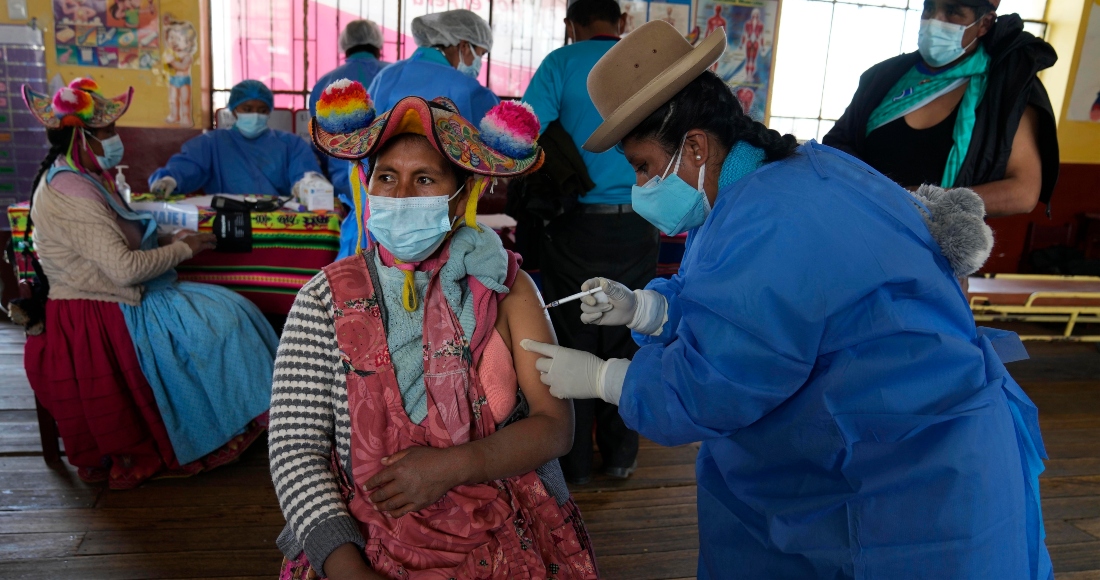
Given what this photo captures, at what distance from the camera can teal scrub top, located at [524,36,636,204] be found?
2938 mm

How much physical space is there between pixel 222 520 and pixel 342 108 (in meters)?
1.84

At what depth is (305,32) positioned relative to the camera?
232 inches

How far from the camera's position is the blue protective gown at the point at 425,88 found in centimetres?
294

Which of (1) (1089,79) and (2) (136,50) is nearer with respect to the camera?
(2) (136,50)

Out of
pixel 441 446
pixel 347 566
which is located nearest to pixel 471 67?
pixel 441 446

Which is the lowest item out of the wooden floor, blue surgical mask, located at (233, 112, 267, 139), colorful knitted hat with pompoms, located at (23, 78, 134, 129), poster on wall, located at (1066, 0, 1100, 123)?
the wooden floor

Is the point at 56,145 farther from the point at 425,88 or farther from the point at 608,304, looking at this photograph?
the point at 608,304

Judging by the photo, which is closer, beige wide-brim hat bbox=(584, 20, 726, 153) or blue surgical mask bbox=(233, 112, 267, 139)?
beige wide-brim hat bbox=(584, 20, 726, 153)

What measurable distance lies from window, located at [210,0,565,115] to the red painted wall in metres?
Result: 4.85

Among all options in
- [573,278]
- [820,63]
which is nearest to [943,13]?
[573,278]

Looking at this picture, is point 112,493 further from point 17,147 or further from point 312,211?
point 17,147

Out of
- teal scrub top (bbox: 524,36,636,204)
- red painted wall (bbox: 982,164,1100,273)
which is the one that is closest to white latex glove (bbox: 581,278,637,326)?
teal scrub top (bbox: 524,36,636,204)

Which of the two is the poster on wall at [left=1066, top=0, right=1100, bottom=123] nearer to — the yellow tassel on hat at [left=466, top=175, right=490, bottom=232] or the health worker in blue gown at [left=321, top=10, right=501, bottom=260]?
the health worker in blue gown at [left=321, top=10, right=501, bottom=260]

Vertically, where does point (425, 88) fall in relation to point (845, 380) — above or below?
above
